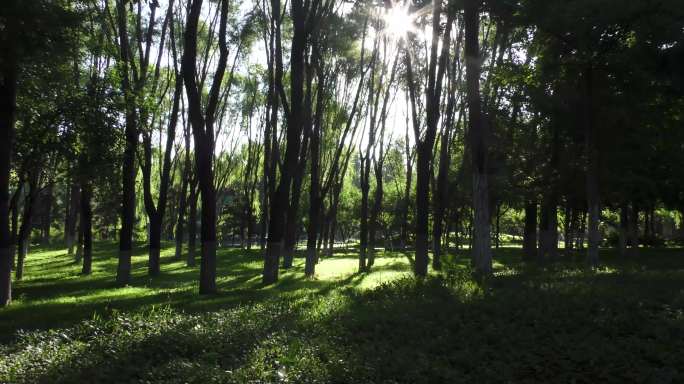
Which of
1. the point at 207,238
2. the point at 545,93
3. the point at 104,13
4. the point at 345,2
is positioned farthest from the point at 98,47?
the point at 545,93

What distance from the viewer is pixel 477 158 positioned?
1552 cm

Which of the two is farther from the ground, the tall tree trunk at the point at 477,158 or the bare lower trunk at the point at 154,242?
the tall tree trunk at the point at 477,158

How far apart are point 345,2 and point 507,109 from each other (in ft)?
34.6

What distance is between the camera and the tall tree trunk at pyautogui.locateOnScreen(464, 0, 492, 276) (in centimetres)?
1520

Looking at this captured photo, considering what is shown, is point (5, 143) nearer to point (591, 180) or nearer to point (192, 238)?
point (192, 238)

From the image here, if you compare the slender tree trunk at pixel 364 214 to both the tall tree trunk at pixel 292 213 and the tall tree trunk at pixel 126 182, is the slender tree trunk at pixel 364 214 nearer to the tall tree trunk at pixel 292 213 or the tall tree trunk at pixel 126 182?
the tall tree trunk at pixel 292 213

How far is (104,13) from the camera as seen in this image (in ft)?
68.5

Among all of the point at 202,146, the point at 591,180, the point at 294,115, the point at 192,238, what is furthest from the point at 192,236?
the point at 591,180

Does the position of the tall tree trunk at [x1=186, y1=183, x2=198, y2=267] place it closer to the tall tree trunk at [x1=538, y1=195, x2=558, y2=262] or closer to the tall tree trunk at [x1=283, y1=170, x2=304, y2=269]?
the tall tree trunk at [x1=283, y1=170, x2=304, y2=269]

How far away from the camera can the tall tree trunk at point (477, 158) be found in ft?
49.9

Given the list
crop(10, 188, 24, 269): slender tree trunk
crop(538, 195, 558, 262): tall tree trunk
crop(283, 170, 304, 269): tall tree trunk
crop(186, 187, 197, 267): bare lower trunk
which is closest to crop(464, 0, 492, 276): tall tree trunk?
crop(538, 195, 558, 262): tall tree trunk

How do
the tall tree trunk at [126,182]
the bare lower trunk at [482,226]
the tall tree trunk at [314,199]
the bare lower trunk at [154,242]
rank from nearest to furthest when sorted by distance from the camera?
1. the bare lower trunk at [482,226]
2. the tall tree trunk at [126,182]
3. the bare lower trunk at [154,242]
4. the tall tree trunk at [314,199]

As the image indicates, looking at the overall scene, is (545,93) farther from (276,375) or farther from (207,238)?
(276,375)

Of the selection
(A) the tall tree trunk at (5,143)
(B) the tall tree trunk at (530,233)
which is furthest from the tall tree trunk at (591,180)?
(A) the tall tree trunk at (5,143)
